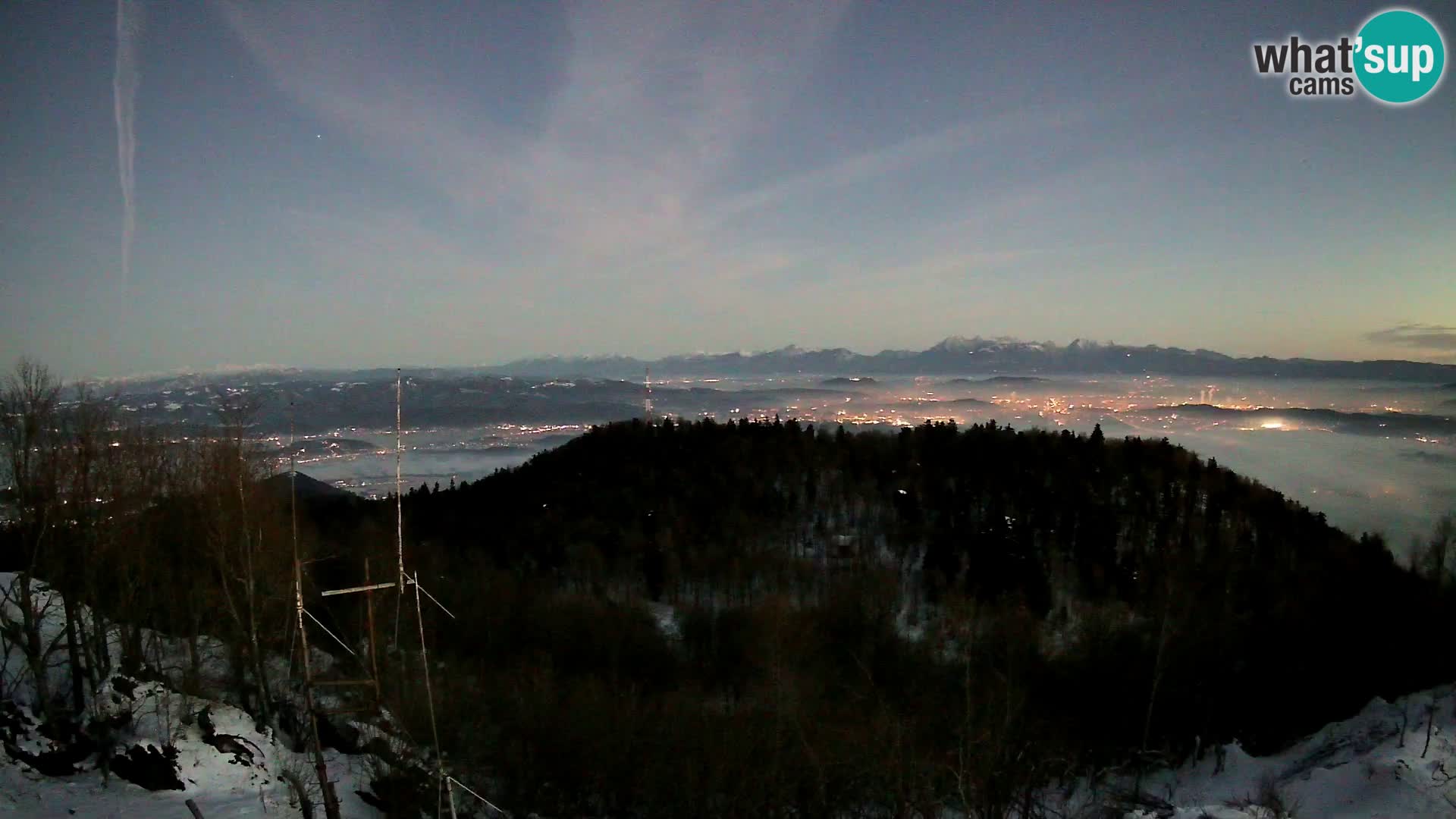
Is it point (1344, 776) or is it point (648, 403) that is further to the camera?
point (648, 403)

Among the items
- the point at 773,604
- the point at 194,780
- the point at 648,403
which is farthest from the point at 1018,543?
the point at 648,403

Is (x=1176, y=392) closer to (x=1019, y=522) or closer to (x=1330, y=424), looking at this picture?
(x=1330, y=424)

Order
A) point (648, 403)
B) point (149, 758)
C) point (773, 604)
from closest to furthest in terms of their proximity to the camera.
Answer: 1. point (149, 758)
2. point (773, 604)
3. point (648, 403)

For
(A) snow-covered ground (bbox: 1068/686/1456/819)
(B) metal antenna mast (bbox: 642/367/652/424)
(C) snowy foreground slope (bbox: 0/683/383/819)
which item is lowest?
(A) snow-covered ground (bbox: 1068/686/1456/819)

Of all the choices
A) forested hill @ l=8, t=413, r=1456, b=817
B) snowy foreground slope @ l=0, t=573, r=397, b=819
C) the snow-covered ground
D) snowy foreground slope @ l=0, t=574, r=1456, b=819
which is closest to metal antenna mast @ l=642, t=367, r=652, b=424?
forested hill @ l=8, t=413, r=1456, b=817

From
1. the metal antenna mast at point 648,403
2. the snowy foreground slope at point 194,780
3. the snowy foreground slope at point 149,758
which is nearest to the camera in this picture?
the snowy foreground slope at point 194,780

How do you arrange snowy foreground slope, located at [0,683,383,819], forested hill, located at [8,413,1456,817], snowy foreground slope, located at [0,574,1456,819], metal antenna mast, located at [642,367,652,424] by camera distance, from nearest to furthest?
snowy foreground slope, located at [0,683,383,819]
snowy foreground slope, located at [0,574,1456,819]
forested hill, located at [8,413,1456,817]
metal antenna mast, located at [642,367,652,424]

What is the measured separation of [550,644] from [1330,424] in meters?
85.5

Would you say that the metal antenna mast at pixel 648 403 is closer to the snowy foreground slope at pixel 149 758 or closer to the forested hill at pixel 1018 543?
the forested hill at pixel 1018 543

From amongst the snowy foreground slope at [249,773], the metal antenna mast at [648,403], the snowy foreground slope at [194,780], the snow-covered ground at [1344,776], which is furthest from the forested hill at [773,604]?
the metal antenna mast at [648,403]

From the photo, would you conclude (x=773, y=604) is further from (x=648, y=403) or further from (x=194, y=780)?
(x=648, y=403)

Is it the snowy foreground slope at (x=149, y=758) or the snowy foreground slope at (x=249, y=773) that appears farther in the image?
the snowy foreground slope at (x=249, y=773)

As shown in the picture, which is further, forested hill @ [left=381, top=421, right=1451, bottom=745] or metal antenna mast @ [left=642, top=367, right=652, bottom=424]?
metal antenna mast @ [left=642, top=367, right=652, bottom=424]

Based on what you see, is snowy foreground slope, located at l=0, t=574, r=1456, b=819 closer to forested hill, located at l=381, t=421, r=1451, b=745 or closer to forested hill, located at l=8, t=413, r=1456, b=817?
forested hill, located at l=8, t=413, r=1456, b=817
